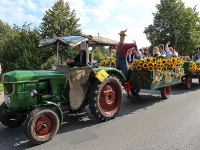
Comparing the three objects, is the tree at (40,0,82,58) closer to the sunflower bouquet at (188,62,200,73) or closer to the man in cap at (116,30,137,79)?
the sunflower bouquet at (188,62,200,73)

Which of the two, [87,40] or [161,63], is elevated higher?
[87,40]

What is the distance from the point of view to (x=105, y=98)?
16.6 feet

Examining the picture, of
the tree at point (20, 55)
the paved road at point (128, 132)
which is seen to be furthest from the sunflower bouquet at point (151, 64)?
the tree at point (20, 55)


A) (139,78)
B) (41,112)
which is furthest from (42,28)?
(41,112)

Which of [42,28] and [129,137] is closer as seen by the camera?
[129,137]

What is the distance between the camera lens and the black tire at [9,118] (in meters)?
4.34

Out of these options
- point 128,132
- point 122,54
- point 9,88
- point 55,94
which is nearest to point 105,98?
point 128,132

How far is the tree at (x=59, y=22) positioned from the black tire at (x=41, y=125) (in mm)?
21602

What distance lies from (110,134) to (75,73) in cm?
148

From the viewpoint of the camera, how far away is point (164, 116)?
5328mm

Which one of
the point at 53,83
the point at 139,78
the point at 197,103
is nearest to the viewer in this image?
the point at 53,83

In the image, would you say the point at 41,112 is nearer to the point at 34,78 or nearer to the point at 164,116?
the point at 34,78

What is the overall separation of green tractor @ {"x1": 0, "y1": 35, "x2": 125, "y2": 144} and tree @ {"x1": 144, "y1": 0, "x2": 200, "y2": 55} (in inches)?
1038

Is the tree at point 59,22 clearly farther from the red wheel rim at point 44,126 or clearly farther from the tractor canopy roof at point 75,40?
the red wheel rim at point 44,126
